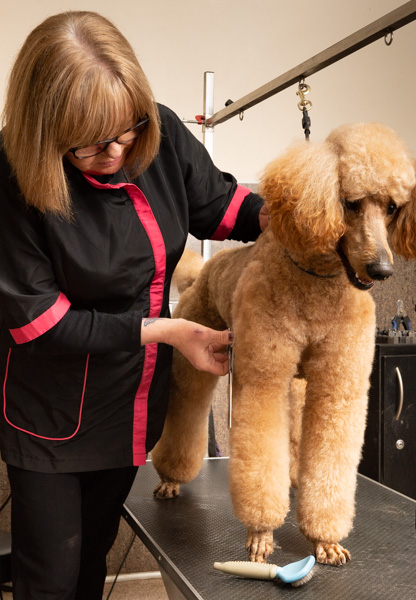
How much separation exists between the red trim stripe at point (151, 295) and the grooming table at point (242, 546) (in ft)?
0.64

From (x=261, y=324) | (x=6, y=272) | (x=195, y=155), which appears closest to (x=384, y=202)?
(x=261, y=324)

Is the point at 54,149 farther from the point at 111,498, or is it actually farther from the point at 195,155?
the point at 111,498

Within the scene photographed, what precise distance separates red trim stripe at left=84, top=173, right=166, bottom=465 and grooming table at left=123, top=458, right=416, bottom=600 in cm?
20

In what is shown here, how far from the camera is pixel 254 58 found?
11.6 ft

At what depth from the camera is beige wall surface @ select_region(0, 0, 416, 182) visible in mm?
3332

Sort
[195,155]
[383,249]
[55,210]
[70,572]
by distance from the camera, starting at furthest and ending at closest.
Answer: [195,155]
[70,572]
[55,210]
[383,249]

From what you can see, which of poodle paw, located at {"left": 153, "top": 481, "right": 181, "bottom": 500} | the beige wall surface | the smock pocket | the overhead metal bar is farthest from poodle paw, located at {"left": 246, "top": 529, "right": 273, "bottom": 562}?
the beige wall surface

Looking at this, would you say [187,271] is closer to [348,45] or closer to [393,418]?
[348,45]

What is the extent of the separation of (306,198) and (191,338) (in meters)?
0.35

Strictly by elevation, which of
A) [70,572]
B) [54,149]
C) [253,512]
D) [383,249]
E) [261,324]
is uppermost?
[54,149]

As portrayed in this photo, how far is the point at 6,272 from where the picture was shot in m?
1.18

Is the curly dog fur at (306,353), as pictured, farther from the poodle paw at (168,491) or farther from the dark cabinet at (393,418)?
the dark cabinet at (393,418)

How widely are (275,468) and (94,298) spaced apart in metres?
0.44

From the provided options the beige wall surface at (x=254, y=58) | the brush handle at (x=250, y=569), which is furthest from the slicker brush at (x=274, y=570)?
the beige wall surface at (x=254, y=58)
